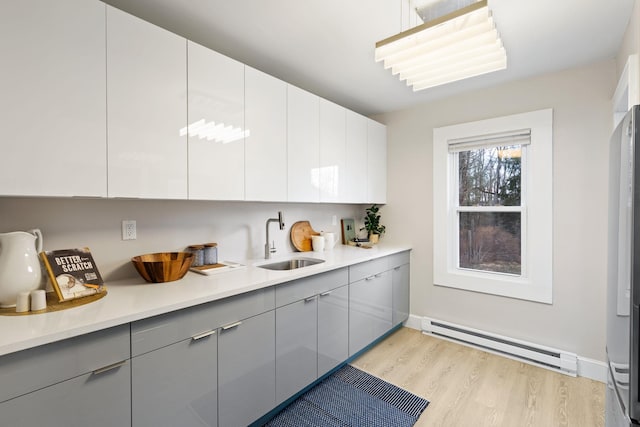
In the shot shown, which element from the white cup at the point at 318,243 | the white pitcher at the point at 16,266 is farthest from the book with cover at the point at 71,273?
the white cup at the point at 318,243

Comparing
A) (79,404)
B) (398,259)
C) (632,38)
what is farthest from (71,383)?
(632,38)

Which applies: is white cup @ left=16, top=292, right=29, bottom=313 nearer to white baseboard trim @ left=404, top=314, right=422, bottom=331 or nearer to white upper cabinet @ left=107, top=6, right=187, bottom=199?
white upper cabinet @ left=107, top=6, right=187, bottom=199

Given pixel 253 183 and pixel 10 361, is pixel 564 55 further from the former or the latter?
pixel 10 361

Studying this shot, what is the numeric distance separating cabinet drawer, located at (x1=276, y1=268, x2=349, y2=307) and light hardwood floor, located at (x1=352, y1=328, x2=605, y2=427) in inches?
32.3

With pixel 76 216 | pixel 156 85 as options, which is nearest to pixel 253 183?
pixel 156 85

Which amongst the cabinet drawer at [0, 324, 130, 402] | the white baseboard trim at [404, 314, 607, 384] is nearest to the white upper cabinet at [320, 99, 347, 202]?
the cabinet drawer at [0, 324, 130, 402]

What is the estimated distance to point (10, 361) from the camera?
3.17 feet

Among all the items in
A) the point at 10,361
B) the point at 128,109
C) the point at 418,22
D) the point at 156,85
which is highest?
the point at 418,22

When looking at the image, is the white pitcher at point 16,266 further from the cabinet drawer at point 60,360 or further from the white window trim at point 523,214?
the white window trim at point 523,214

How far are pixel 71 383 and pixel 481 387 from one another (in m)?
2.49

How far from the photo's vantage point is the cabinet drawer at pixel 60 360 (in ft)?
3.20

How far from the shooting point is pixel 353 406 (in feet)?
6.73

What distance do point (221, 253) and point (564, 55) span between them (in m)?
2.91

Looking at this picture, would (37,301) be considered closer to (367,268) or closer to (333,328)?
(333,328)
